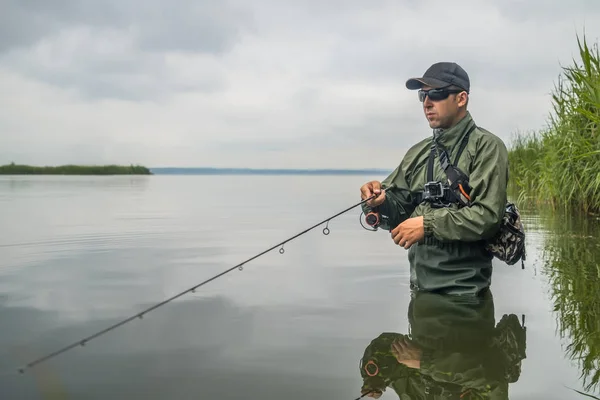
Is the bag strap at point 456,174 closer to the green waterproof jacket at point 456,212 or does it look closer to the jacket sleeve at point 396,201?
the green waterproof jacket at point 456,212

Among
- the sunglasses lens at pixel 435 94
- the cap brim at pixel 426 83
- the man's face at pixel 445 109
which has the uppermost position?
the cap brim at pixel 426 83

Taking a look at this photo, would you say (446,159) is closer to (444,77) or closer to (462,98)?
(462,98)

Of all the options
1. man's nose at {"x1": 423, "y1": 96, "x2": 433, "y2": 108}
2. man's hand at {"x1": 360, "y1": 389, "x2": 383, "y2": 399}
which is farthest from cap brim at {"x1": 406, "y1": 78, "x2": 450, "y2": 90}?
man's hand at {"x1": 360, "y1": 389, "x2": 383, "y2": 399}

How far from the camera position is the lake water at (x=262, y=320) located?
301 cm

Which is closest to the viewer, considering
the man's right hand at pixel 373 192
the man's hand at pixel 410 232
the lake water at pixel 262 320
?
the lake water at pixel 262 320

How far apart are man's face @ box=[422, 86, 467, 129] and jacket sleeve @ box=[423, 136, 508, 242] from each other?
0.37 m

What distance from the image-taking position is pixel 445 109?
425 centimetres

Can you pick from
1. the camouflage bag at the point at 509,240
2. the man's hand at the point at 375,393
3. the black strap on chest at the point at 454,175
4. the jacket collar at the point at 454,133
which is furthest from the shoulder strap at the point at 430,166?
the man's hand at the point at 375,393

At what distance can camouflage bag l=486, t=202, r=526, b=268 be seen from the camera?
407cm

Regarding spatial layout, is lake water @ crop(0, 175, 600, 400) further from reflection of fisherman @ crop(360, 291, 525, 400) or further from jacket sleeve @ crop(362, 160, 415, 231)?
jacket sleeve @ crop(362, 160, 415, 231)

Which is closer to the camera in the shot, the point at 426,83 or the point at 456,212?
the point at 456,212

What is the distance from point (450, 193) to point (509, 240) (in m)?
0.53

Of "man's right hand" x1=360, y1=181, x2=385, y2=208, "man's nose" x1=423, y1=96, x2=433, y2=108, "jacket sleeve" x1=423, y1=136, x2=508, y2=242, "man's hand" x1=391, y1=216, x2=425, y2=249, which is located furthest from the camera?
"man's right hand" x1=360, y1=181, x2=385, y2=208

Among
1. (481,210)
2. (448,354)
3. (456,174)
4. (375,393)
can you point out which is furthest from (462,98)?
(375,393)
